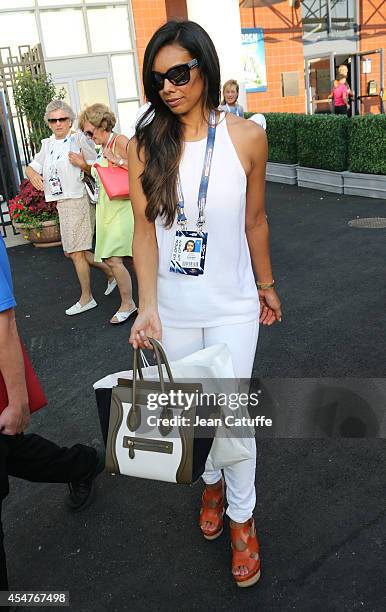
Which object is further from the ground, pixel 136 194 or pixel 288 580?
pixel 136 194

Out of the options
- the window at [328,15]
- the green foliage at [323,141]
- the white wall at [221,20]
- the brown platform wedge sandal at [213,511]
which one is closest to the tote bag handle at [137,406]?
the brown platform wedge sandal at [213,511]

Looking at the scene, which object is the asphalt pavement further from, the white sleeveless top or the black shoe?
the white sleeveless top

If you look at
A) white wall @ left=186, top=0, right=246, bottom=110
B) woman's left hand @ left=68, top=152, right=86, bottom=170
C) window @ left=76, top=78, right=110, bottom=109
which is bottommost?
woman's left hand @ left=68, top=152, right=86, bottom=170

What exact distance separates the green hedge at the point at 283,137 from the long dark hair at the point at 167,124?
9395mm

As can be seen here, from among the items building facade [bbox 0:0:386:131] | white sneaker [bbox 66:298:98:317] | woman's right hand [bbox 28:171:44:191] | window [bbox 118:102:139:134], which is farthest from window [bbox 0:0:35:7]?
white sneaker [bbox 66:298:98:317]

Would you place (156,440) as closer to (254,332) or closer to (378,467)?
(254,332)

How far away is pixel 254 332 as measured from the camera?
7.72 ft

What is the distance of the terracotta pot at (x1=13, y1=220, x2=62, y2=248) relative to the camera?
8.77m

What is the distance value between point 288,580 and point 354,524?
0.46 meters

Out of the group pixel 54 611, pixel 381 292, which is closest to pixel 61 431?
pixel 54 611

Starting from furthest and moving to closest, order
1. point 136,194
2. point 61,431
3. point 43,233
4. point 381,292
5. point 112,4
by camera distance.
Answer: point 112,4 → point 43,233 → point 381,292 → point 61,431 → point 136,194

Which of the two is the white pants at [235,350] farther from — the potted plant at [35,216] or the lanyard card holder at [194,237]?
the potted plant at [35,216]

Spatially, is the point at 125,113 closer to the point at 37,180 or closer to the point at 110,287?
the point at 37,180

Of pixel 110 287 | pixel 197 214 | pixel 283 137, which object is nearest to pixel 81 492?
pixel 197 214
